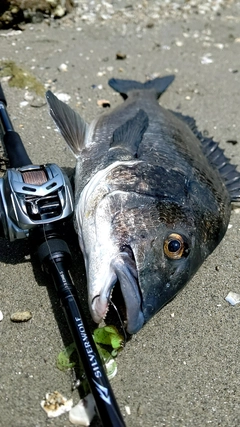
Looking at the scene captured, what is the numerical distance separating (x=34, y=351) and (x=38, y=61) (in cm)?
371

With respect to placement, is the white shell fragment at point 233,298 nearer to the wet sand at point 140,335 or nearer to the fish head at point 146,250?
the wet sand at point 140,335

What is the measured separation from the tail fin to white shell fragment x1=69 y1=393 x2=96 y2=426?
3192 millimetres

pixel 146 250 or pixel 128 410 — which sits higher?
pixel 146 250

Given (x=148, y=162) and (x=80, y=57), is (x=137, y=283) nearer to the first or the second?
(x=148, y=162)

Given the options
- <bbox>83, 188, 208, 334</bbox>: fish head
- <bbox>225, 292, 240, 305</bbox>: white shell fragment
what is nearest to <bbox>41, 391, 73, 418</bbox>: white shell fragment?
<bbox>83, 188, 208, 334</bbox>: fish head

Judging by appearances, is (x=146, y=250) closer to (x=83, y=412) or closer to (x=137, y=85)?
(x=83, y=412)

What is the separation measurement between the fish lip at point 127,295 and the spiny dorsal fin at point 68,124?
1308 millimetres

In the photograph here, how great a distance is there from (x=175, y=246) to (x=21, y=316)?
99cm

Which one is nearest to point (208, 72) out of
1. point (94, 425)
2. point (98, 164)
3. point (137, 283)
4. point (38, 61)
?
point (38, 61)

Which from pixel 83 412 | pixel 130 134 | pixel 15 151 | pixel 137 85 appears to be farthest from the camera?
pixel 137 85

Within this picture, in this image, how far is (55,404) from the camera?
243 cm

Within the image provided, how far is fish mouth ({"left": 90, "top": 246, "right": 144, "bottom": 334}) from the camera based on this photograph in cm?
243

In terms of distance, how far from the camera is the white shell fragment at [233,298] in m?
3.16

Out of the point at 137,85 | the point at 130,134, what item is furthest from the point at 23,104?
the point at 130,134
